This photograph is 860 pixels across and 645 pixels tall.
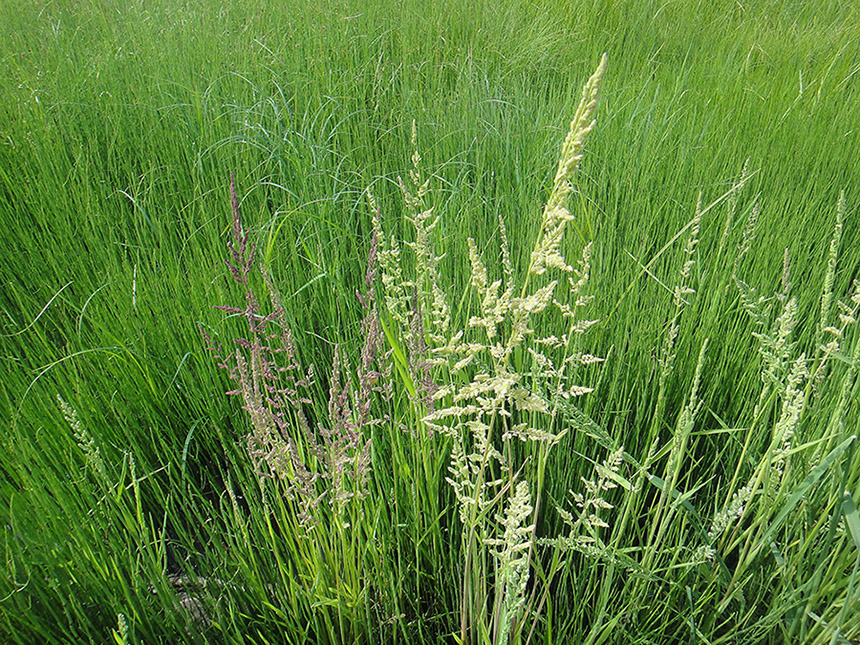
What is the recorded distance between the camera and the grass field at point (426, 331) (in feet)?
2.83

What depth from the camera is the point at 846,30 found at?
3764 millimetres

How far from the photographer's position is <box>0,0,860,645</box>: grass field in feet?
2.83

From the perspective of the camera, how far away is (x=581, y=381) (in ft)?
4.53

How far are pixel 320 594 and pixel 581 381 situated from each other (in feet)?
2.51

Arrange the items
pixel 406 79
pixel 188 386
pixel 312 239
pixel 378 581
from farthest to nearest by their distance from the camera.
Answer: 1. pixel 406 79
2. pixel 312 239
3. pixel 188 386
4. pixel 378 581

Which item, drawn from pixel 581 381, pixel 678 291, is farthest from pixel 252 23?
pixel 678 291

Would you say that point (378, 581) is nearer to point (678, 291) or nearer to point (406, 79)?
point (678, 291)

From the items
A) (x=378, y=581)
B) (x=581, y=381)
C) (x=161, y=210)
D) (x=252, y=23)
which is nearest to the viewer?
(x=378, y=581)

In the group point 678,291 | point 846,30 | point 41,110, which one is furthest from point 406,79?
point 846,30

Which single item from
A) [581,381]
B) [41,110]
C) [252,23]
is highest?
[252,23]

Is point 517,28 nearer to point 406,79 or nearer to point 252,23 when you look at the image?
point 406,79

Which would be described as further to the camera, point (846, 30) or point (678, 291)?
point (846, 30)

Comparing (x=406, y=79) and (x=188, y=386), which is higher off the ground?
(x=406, y=79)

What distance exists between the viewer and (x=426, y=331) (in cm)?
105
